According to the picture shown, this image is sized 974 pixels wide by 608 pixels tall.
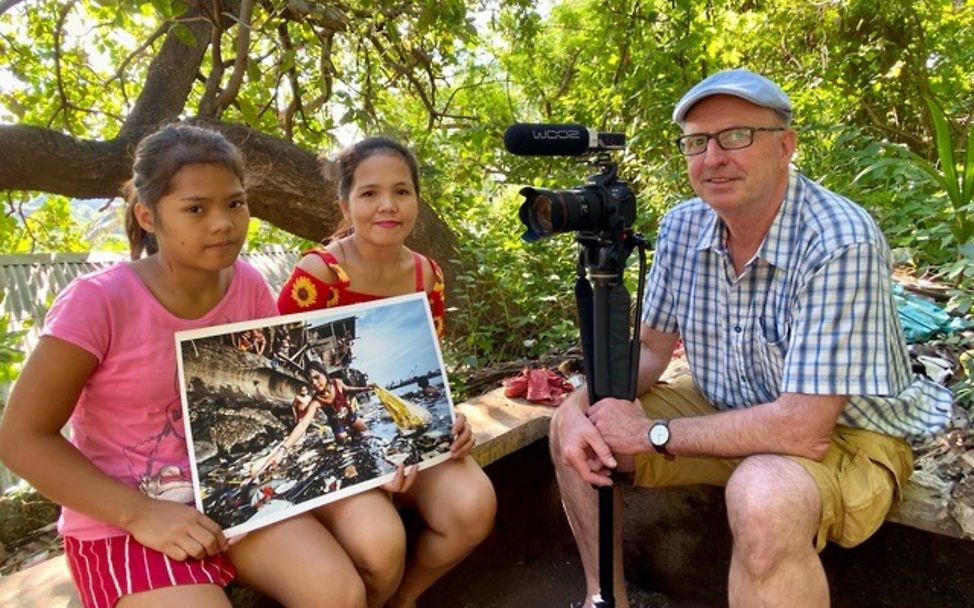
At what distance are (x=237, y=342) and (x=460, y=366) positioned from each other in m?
2.05

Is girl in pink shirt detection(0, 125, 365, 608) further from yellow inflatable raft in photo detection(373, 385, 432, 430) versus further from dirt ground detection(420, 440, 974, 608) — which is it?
dirt ground detection(420, 440, 974, 608)

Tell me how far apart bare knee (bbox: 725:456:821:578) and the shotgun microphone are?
2.71ft

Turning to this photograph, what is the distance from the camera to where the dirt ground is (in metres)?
1.88

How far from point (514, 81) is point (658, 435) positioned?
19.8ft

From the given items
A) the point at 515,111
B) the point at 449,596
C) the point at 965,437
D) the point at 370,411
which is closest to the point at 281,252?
the point at 515,111

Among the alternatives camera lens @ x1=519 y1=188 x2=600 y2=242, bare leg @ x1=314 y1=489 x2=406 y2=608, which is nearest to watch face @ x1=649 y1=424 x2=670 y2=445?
camera lens @ x1=519 y1=188 x2=600 y2=242

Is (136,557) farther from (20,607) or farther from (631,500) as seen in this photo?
(631,500)

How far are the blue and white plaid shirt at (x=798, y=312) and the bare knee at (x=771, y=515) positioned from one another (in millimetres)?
204

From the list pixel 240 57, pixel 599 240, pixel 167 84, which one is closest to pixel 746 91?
pixel 599 240

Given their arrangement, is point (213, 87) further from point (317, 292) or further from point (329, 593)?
point (329, 593)

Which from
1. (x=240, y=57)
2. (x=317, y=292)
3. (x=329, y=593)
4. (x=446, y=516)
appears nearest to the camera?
(x=329, y=593)

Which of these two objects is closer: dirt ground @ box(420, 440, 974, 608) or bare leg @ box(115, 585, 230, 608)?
bare leg @ box(115, 585, 230, 608)

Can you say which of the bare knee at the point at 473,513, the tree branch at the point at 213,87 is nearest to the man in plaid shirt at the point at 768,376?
the bare knee at the point at 473,513

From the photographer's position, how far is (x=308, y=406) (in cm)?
154
